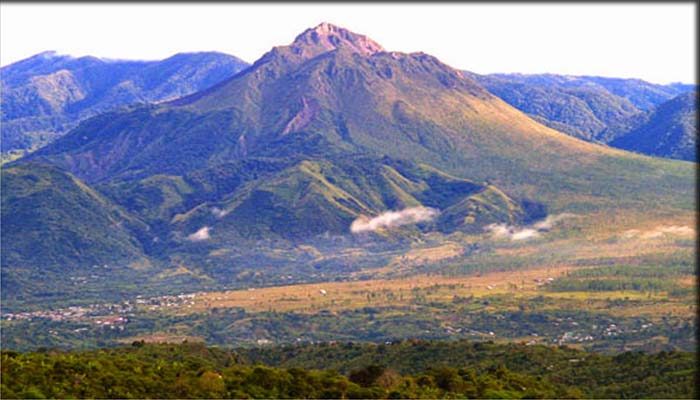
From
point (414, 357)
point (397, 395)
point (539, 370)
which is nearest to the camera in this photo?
point (397, 395)

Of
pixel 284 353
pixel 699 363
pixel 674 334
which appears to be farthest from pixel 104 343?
pixel 699 363

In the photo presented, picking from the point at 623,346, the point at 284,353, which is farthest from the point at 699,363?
the point at 623,346

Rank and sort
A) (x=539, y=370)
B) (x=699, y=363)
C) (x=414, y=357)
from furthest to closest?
(x=414, y=357) → (x=539, y=370) → (x=699, y=363)

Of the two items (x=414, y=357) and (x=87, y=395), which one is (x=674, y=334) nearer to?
(x=414, y=357)

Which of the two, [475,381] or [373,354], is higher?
[475,381]

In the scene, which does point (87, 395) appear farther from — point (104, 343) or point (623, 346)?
point (104, 343)

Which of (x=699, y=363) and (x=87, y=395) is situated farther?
(x=87, y=395)

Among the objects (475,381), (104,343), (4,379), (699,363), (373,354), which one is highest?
(699,363)
